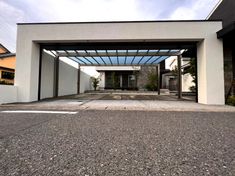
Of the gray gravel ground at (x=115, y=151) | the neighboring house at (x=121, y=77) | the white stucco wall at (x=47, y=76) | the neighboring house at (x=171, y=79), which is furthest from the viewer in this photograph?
the neighboring house at (x=121, y=77)

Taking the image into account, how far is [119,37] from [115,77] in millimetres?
17284

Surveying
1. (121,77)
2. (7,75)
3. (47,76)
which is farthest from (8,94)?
(121,77)

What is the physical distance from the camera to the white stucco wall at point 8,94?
672 cm

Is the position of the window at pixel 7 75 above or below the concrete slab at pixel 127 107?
above

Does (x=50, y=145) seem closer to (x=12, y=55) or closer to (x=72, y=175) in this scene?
(x=72, y=175)

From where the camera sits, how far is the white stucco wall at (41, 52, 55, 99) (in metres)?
9.56

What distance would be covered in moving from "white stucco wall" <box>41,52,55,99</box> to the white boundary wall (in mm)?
1483

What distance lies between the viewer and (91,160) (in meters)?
1.85

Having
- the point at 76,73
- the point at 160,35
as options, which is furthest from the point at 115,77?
the point at 160,35

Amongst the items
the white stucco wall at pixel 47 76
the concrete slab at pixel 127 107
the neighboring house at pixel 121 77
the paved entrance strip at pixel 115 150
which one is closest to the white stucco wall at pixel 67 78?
the white stucco wall at pixel 47 76

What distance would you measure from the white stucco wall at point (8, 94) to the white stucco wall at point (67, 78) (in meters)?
4.73

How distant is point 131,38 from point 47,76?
5.97m

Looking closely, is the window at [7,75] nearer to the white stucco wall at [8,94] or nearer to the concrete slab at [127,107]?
the white stucco wall at [8,94]

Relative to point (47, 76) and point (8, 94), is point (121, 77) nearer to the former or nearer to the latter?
point (47, 76)
